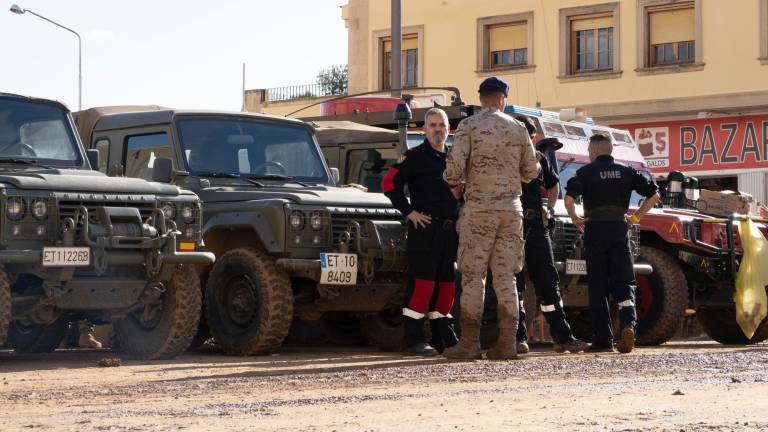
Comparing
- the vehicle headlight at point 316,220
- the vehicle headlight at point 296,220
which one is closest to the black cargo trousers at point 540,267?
the vehicle headlight at point 316,220

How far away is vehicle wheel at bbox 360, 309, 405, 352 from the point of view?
43.5 ft

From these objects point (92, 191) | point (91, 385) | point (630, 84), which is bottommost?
point (91, 385)

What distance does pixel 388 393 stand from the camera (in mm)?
8453

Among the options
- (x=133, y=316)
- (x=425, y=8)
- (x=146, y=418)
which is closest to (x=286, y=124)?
(x=133, y=316)

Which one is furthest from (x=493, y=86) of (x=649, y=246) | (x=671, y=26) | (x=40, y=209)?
(x=671, y=26)

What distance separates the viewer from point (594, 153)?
13094mm

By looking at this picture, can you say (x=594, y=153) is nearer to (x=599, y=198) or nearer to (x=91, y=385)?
(x=599, y=198)

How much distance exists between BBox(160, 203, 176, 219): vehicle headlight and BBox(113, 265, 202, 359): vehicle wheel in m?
0.38

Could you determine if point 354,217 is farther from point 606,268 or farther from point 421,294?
point 606,268

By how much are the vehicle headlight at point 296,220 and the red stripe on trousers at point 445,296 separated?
1099 millimetres

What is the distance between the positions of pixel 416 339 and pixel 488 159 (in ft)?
5.10

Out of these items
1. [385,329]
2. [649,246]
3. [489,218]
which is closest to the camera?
[489,218]

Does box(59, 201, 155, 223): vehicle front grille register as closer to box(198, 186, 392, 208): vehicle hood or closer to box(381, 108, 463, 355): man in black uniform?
box(198, 186, 392, 208): vehicle hood

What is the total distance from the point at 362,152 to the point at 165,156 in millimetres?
2427
